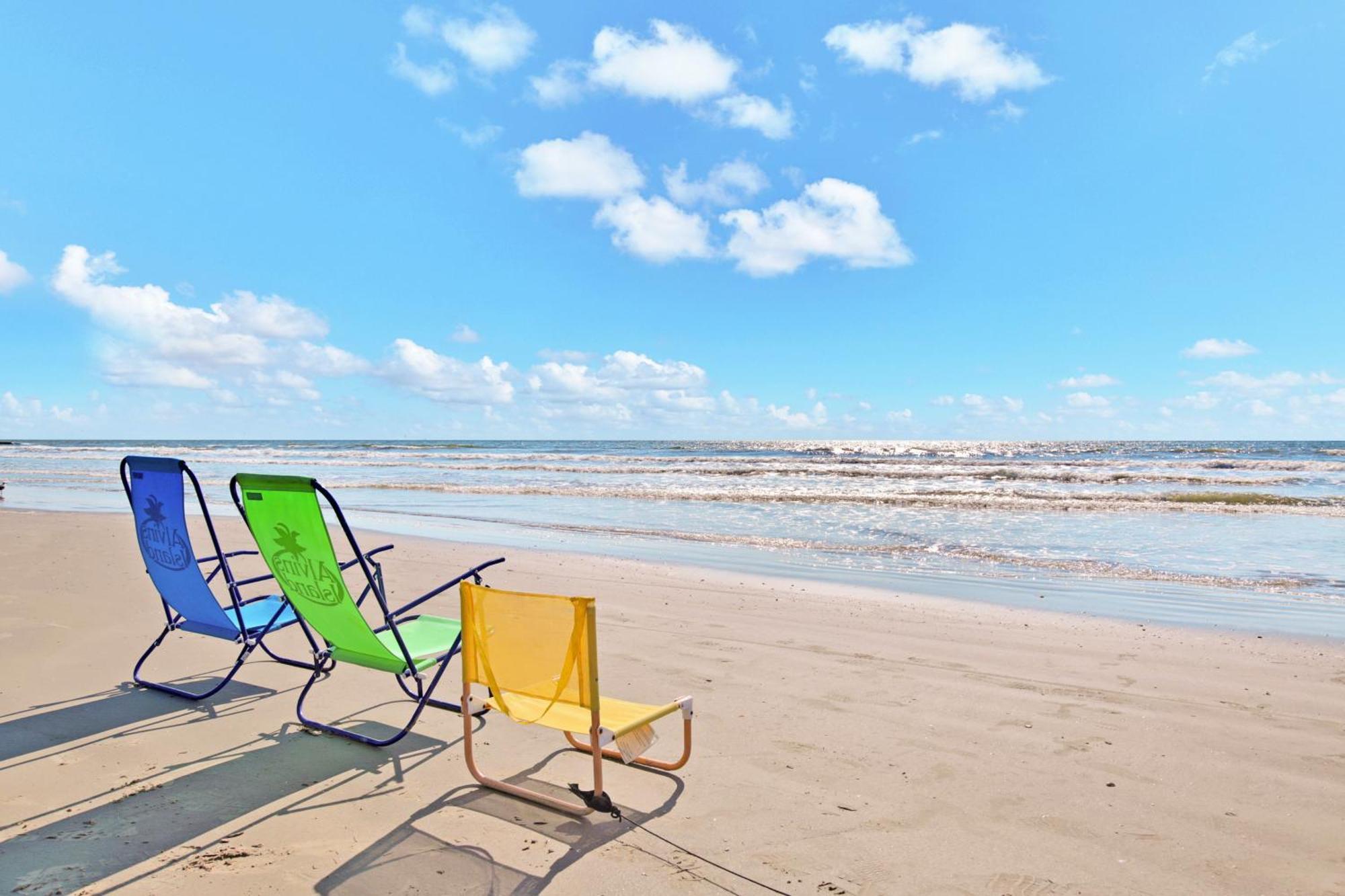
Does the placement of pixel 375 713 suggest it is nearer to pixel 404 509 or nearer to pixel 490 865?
pixel 490 865

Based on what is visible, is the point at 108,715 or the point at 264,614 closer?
the point at 108,715

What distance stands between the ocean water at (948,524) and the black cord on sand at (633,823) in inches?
221

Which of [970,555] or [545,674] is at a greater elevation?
[545,674]

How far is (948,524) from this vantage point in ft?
47.5

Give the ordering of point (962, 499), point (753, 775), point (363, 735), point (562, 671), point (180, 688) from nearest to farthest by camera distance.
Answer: point (562, 671), point (753, 775), point (363, 735), point (180, 688), point (962, 499)

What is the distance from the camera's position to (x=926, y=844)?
9.68 feet

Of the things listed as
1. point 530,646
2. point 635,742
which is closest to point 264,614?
point 530,646

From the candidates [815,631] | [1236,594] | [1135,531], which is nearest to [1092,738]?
[815,631]

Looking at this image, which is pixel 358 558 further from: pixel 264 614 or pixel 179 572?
pixel 264 614

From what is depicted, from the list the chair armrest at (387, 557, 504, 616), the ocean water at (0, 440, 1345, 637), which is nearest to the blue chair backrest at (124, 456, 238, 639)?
the chair armrest at (387, 557, 504, 616)

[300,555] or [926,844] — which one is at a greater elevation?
[300,555]

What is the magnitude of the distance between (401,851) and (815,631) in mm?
3922

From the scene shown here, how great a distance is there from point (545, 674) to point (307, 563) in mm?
1465

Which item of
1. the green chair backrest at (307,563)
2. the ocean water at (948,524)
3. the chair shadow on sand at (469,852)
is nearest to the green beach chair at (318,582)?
the green chair backrest at (307,563)
